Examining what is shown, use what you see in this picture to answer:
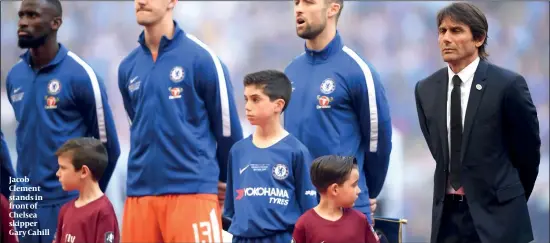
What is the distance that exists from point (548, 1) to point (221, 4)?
2944mm

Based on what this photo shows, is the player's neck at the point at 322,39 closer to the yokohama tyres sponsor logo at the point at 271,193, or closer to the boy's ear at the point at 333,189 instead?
the yokohama tyres sponsor logo at the point at 271,193

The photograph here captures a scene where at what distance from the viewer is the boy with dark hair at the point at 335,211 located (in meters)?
5.70

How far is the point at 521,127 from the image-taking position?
5.35 metres

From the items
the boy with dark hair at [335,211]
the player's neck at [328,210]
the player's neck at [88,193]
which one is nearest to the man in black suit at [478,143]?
the boy with dark hair at [335,211]

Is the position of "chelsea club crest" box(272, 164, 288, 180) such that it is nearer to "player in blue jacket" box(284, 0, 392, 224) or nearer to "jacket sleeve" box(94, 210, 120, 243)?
"player in blue jacket" box(284, 0, 392, 224)

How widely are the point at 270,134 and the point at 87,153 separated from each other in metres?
1.15

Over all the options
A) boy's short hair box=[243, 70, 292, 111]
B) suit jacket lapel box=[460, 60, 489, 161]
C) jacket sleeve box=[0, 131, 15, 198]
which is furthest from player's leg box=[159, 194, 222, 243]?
jacket sleeve box=[0, 131, 15, 198]

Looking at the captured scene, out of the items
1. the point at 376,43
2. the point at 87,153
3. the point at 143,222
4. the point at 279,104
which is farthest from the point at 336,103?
the point at 376,43

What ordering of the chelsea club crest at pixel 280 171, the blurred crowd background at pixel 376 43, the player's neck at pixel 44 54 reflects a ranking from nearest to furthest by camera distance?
1. the chelsea club crest at pixel 280 171
2. the player's neck at pixel 44 54
3. the blurred crowd background at pixel 376 43

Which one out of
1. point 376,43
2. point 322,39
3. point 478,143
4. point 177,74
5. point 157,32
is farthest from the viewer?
point 376,43

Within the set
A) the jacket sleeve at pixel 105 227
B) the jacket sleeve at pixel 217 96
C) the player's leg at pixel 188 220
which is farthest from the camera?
the jacket sleeve at pixel 105 227

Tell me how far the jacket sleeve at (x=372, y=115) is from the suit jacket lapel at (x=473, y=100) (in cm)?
116

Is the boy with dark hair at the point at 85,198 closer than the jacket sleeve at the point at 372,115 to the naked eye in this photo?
Yes

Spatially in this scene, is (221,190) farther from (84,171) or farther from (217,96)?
(84,171)
